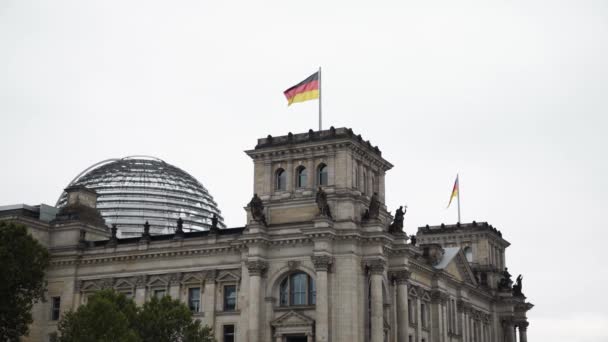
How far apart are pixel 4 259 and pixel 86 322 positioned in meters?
6.64

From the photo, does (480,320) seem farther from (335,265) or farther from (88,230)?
(88,230)

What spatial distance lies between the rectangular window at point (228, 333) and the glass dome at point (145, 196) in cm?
3551

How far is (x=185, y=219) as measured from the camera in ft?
370

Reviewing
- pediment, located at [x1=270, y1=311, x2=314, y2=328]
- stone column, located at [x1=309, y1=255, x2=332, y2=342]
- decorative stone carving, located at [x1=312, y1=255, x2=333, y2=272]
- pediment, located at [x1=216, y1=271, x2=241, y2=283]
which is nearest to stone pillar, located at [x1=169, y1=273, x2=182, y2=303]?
pediment, located at [x1=216, y1=271, x2=241, y2=283]

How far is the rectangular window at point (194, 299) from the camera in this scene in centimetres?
7519

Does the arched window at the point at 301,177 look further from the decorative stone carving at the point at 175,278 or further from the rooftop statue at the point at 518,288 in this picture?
the rooftop statue at the point at 518,288

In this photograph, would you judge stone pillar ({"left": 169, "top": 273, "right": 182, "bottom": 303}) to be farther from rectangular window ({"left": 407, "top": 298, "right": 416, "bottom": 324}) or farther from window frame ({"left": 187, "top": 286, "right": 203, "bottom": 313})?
rectangular window ({"left": 407, "top": 298, "right": 416, "bottom": 324})

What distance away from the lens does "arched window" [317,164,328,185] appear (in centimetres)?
7294

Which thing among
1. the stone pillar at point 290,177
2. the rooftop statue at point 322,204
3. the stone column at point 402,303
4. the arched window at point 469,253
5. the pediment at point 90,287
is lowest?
the stone column at point 402,303

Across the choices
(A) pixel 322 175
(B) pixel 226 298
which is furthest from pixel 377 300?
(B) pixel 226 298

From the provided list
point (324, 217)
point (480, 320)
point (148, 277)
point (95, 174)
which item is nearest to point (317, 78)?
point (324, 217)

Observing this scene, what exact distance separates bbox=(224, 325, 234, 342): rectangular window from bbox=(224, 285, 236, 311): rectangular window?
1444mm

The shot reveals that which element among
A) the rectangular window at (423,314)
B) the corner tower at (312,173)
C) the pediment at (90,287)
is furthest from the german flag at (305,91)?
the rectangular window at (423,314)

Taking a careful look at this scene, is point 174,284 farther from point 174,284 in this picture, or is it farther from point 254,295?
point 254,295
